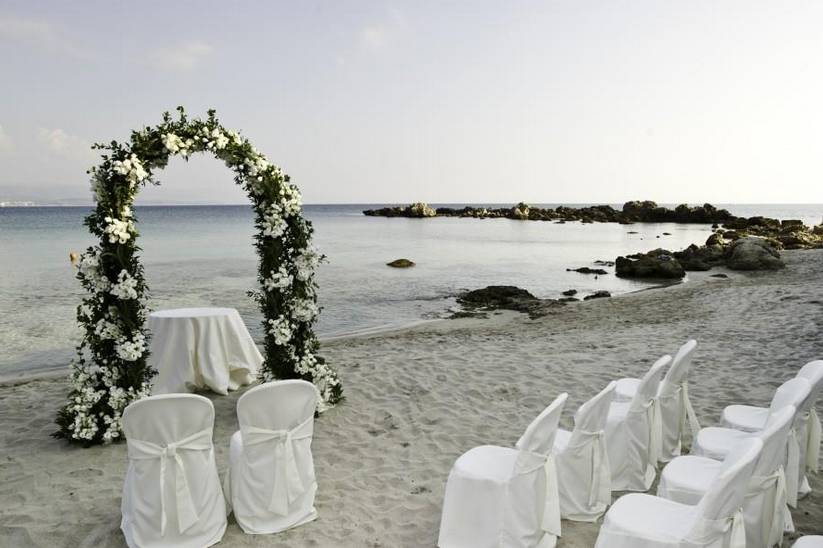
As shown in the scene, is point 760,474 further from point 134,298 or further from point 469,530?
point 134,298

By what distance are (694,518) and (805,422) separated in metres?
2.53

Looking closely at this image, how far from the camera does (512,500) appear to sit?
13.0ft

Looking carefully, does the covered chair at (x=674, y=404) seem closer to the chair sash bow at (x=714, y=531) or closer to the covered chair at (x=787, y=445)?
the covered chair at (x=787, y=445)

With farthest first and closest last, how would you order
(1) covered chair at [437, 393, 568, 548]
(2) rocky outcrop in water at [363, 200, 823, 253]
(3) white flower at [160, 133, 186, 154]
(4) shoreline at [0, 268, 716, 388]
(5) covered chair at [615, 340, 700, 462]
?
1. (2) rocky outcrop in water at [363, 200, 823, 253]
2. (4) shoreline at [0, 268, 716, 388]
3. (3) white flower at [160, 133, 186, 154]
4. (5) covered chair at [615, 340, 700, 462]
5. (1) covered chair at [437, 393, 568, 548]

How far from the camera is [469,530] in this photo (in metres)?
4.07

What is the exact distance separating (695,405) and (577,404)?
1.44 m

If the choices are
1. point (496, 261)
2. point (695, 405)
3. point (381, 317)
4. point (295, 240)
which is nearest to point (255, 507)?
point (295, 240)

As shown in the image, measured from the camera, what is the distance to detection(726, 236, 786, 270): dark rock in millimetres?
23672

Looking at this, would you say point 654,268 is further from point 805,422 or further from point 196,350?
point 196,350

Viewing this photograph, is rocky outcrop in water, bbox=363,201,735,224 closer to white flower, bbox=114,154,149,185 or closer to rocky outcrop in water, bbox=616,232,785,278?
rocky outcrop in water, bbox=616,232,785,278

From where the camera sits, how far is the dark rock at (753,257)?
23.7 metres

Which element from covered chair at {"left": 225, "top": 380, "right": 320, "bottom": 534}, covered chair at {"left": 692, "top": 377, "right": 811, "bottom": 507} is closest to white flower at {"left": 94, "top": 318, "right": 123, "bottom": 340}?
covered chair at {"left": 225, "top": 380, "right": 320, "bottom": 534}

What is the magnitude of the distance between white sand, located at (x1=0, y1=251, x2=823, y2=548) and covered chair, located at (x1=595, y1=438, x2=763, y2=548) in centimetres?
93

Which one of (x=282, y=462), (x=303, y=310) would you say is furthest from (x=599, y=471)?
(x=303, y=310)
